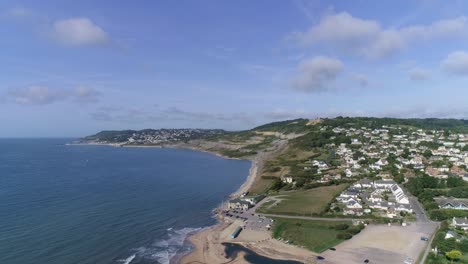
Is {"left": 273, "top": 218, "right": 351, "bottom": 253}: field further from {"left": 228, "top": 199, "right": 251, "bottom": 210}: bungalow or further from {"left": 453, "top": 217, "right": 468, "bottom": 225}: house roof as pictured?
{"left": 453, "top": 217, "right": 468, "bottom": 225}: house roof

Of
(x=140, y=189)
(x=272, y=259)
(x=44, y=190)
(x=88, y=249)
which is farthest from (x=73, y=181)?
(x=272, y=259)

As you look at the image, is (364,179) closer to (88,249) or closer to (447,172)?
(447,172)

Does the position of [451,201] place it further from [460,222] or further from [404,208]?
[460,222]

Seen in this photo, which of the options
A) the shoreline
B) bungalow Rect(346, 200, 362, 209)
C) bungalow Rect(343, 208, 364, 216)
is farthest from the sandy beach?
bungalow Rect(346, 200, 362, 209)

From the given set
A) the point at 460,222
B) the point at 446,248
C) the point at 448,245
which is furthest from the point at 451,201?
the point at 446,248

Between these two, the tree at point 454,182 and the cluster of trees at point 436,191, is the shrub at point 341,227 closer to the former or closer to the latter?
the cluster of trees at point 436,191

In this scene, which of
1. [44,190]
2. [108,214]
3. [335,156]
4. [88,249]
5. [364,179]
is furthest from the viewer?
[335,156]
